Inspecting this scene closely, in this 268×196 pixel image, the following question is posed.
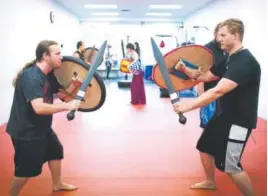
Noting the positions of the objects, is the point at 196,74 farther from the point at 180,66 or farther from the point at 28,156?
the point at 28,156

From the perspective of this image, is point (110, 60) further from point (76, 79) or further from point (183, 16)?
point (76, 79)

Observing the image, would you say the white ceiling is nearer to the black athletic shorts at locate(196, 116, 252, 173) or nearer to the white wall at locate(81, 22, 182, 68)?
the white wall at locate(81, 22, 182, 68)

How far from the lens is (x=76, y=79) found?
2.56 metres

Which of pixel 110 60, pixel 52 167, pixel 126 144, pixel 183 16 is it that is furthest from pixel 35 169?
pixel 183 16

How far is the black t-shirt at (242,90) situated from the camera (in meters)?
2.05

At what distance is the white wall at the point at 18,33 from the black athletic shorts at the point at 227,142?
13.2 feet

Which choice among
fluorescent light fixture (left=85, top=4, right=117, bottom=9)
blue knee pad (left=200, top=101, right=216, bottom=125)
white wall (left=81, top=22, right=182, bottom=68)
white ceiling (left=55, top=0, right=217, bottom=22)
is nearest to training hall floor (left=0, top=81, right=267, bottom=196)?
blue knee pad (left=200, top=101, right=216, bottom=125)

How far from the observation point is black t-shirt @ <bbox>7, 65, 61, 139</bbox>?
2.18 metres

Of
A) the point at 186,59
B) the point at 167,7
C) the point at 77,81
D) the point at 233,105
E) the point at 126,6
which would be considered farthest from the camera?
the point at 167,7

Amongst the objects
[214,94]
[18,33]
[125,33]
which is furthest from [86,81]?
[125,33]

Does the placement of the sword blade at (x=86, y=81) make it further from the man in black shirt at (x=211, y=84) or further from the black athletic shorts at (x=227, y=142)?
the man in black shirt at (x=211, y=84)

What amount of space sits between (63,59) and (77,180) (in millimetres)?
1228

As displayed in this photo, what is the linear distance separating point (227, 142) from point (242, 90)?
15.1 inches

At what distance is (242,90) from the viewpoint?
7.09 feet
